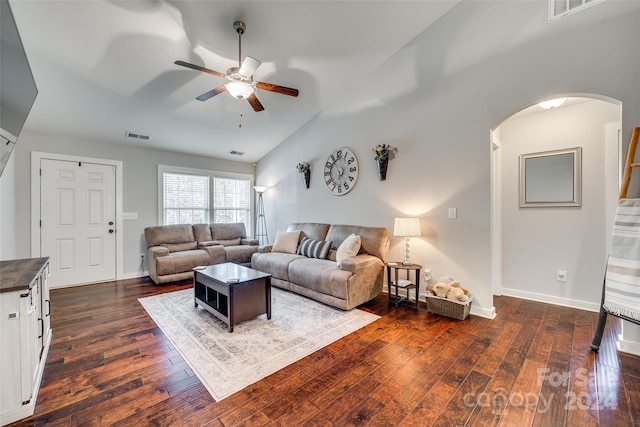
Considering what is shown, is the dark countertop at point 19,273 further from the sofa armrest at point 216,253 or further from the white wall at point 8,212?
the sofa armrest at point 216,253

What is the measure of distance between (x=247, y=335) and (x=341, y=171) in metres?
2.90

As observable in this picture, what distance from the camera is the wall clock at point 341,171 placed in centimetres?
429

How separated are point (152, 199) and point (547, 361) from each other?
592 centimetres

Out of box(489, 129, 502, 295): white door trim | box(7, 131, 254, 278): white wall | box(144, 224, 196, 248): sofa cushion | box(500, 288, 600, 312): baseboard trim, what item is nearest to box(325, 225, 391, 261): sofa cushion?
box(489, 129, 502, 295): white door trim

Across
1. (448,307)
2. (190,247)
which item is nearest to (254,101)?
(448,307)

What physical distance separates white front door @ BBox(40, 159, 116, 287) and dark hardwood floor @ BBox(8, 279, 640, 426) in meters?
1.92

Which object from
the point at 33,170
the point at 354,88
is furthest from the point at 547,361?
the point at 33,170

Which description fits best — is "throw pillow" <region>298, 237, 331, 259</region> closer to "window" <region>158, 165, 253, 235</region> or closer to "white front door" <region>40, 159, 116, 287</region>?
"window" <region>158, 165, 253, 235</region>

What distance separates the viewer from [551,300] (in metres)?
3.34

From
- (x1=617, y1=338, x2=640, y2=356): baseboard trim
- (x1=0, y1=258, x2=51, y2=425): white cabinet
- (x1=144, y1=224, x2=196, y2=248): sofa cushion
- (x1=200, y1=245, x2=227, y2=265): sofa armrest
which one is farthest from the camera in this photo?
(x1=200, y1=245, x2=227, y2=265): sofa armrest

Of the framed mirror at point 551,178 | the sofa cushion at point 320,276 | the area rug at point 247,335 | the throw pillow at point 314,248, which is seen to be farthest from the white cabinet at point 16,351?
the framed mirror at point 551,178

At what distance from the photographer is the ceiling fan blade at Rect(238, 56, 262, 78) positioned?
2266mm

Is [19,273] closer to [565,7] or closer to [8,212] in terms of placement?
[8,212]

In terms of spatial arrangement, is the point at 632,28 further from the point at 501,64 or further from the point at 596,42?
the point at 501,64
